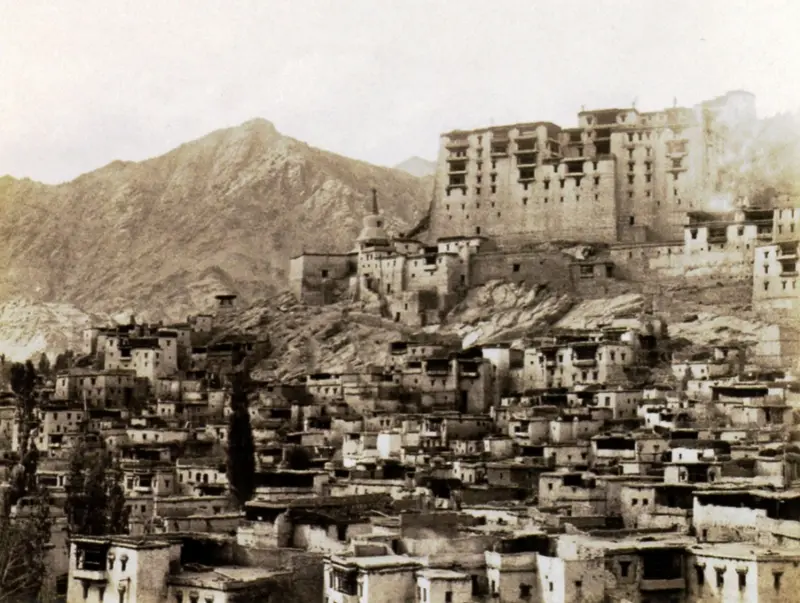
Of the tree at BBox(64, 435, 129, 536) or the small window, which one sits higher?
the tree at BBox(64, 435, 129, 536)

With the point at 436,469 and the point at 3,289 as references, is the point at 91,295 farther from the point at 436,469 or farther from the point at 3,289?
the point at 436,469

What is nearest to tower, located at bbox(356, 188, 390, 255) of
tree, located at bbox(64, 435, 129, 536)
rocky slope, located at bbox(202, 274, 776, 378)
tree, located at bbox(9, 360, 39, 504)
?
rocky slope, located at bbox(202, 274, 776, 378)

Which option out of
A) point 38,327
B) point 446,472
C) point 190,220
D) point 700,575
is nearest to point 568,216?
point 446,472

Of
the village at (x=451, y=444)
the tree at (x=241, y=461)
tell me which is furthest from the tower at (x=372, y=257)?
the tree at (x=241, y=461)

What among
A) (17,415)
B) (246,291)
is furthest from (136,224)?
(17,415)

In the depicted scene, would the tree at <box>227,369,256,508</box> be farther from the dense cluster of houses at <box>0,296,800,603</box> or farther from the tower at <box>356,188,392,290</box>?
the tower at <box>356,188,392,290</box>

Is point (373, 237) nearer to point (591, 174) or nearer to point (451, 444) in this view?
point (591, 174)
